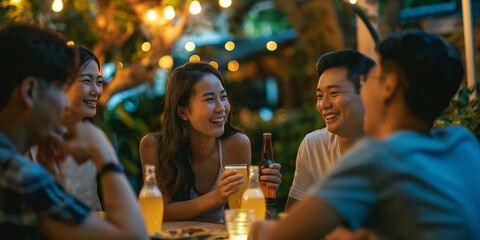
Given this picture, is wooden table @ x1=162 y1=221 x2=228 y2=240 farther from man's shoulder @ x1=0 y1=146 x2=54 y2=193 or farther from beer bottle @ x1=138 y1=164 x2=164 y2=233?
man's shoulder @ x1=0 y1=146 x2=54 y2=193

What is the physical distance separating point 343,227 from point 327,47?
639 cm

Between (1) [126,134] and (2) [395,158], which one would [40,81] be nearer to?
(2) [395,158]

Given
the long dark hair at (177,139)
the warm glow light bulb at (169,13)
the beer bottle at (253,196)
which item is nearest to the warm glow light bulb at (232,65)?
the warm glow light bulb at (169,13)

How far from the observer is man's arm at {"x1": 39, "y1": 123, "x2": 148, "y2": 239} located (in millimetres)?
1488

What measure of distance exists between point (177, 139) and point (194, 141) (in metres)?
0.16

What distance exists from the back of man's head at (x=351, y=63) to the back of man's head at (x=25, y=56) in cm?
187

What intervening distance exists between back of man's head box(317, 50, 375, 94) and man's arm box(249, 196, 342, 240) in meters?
1.83

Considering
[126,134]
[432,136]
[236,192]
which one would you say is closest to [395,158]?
[432,136]

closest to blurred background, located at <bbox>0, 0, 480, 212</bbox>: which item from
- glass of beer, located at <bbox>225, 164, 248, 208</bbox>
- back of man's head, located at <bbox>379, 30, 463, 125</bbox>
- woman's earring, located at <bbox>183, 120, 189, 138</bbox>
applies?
woman's earring, located at <bbox>183, 120, 189, 138</bbox>

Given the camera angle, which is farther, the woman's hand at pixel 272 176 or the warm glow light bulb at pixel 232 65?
the warm glow light bulb at pixel 232 65

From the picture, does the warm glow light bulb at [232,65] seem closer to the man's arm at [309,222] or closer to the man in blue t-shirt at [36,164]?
the man in blue t-shirt at [36,164]

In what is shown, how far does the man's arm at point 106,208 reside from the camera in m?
1.49

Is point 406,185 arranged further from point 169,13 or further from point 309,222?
point 169,13

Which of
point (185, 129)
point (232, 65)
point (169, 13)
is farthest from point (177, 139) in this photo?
point (232, 65)
